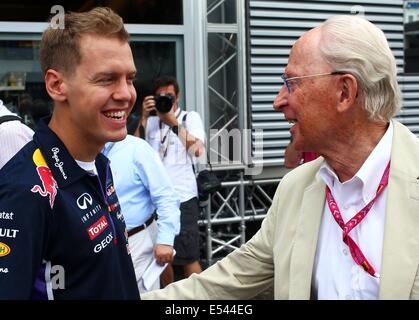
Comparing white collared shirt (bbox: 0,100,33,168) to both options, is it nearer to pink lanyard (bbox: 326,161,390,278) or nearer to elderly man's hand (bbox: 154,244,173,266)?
elderly man's hand (bbox: 154,244,173,266)

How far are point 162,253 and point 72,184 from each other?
2.15m

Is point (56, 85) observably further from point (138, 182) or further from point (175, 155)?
point (175, 155)

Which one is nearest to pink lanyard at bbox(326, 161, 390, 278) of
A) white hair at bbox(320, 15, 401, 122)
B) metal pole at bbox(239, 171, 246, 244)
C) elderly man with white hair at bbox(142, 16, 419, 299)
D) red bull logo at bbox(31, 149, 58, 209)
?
elderly man with white hair at bbox(142, 16, 419, 299)

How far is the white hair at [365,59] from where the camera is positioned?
1.64m

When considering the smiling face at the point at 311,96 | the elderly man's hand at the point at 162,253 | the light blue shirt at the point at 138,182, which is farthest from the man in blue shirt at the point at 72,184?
the elderly man's hand at the point at 162,253

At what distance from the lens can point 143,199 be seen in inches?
147

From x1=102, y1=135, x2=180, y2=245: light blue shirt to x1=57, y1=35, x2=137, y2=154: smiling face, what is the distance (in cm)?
187

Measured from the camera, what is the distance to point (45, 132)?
1688 mm

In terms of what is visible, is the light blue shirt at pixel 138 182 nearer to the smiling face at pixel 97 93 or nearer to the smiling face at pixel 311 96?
the smiling face at pixel 97 93

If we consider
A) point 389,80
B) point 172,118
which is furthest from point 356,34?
point 172,118

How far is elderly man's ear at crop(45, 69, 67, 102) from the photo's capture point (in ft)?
5.55

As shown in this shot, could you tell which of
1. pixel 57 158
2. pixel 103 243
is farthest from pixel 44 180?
pixel 103 243

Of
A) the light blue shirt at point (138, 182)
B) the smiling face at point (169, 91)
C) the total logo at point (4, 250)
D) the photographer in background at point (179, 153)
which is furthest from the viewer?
the smiling face at point (169, 91)

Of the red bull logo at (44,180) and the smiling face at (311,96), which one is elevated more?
the smiling face at (311,96)
